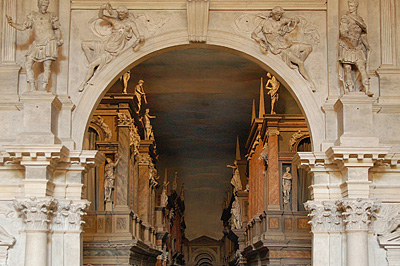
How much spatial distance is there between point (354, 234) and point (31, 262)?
5602mm

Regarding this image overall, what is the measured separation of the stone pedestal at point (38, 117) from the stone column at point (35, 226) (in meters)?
1.09

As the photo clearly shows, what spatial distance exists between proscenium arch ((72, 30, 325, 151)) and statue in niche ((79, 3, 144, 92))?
0.40 feet

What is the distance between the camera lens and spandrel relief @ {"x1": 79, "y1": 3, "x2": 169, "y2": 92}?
1543 centimetres

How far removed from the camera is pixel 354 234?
550 inches

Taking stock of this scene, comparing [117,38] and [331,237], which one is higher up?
[117,38]

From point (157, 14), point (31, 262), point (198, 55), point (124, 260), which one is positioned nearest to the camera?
point (31, 262)

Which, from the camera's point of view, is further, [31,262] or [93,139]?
[93,139]

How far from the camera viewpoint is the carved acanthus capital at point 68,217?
14.5 m

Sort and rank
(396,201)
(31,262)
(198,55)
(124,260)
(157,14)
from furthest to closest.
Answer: (198,55) → (124,260) → (157,14) → (396,201) → (31,262)

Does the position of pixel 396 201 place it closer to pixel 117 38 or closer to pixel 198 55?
pixel 117 38

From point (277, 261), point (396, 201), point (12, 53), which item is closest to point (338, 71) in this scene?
point (396, 201)

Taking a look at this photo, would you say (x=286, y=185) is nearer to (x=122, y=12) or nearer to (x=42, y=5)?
(x=122, y=12)

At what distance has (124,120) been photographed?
21.7 m

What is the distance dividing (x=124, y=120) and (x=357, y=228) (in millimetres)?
9269
